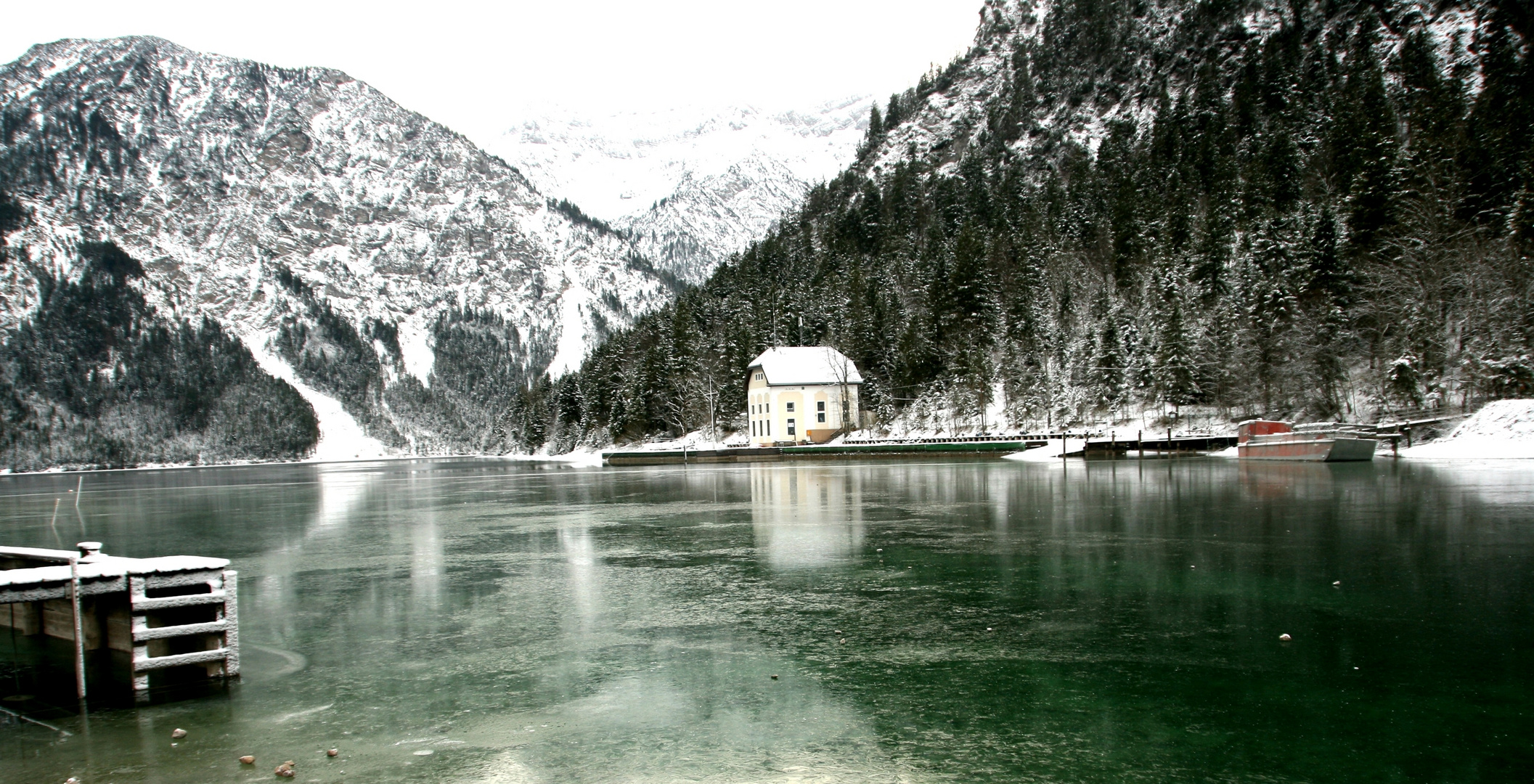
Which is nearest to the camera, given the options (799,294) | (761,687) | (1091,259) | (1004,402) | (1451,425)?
(761,687)

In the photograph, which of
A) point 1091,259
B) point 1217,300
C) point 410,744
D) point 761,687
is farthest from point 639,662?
point 1091,259

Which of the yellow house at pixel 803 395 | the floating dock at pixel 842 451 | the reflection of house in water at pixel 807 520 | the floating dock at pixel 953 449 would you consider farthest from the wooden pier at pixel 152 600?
the yellow house at pixel 803 395

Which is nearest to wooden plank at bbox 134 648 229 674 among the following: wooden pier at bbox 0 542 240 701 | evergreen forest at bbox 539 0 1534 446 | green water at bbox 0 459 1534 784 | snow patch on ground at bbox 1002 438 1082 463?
wooden pier at bbox 0 542 240 701

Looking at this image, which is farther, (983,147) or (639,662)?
(983,147)

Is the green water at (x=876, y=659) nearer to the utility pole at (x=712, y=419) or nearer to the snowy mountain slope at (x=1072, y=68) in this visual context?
the utility pole at (x=712, y=419)

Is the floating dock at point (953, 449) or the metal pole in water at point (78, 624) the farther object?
the floating dock at point (953, 449)

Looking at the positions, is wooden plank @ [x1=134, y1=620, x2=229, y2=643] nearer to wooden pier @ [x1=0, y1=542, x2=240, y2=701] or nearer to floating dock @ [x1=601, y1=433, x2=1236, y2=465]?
wooden pier @ [x1=0, y1=542, x2=240, y2=701]

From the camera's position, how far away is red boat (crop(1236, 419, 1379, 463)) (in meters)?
40.7

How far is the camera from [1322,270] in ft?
188

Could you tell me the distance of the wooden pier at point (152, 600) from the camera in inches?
345

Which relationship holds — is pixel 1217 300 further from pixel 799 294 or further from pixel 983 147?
pixel 983 147

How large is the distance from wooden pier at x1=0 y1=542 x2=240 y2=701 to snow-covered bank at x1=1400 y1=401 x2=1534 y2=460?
4610 cm

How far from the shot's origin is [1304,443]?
141 feet

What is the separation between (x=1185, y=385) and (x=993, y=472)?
1089 inches
